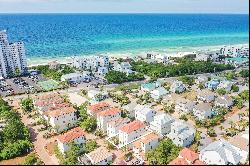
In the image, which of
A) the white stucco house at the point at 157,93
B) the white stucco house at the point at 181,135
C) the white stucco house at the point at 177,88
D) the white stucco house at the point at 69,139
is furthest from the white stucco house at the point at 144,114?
the white stucco house at the point at 177,88

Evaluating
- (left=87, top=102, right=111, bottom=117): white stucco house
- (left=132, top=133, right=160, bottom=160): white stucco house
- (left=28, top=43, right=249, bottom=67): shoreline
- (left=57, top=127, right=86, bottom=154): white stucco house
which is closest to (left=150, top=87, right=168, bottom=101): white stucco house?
(left=87, top=102, right=111, bottom=117): white stucco house

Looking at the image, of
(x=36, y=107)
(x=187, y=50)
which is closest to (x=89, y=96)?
(x=36, y=107)

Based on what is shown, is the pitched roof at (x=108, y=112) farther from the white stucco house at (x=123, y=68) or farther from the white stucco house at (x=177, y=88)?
the white stucco house at (x=123, y=68)

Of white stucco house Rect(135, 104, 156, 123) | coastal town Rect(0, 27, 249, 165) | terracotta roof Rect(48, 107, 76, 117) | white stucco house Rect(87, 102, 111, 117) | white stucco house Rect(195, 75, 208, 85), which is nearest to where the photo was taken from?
coastal town Rect(0, 27, 249, 165)

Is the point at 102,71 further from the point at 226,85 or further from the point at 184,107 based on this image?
the point at 184,107

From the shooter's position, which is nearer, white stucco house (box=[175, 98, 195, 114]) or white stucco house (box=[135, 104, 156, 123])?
white stucco house (box=[135, 104, 156, 123])

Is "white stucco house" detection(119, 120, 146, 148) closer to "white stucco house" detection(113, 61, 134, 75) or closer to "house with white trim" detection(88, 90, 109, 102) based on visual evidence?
"house with white trim" detection(88, 90, 109, 102)
